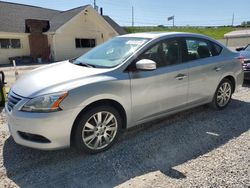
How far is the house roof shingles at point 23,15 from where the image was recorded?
22.1 meters

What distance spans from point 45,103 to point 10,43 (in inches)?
825

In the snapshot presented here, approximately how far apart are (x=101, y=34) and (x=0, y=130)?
73.5 feet

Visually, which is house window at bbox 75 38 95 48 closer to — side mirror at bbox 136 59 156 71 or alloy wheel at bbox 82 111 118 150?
side mirror at bbox 136 59 156 71

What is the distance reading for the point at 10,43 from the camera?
70.5 ft

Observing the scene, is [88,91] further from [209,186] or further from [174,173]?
[209,186]

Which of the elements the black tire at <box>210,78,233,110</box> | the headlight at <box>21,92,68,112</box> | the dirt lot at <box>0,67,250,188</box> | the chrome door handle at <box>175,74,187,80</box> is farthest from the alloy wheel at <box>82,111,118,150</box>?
the black tire at <box>210,78,233,110</box>

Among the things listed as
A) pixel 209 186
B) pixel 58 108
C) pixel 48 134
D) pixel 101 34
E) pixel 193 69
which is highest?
pixel 101 34

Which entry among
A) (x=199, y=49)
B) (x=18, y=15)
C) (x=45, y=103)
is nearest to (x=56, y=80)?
(x=45, y=103)

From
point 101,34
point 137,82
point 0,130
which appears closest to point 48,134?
point 137,82

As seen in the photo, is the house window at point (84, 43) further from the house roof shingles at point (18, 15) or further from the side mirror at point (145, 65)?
the side mirror at point (145, 65)

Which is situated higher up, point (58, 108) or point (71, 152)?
point (58, 108)

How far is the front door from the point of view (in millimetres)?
3822

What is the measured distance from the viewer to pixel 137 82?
12.4 ft

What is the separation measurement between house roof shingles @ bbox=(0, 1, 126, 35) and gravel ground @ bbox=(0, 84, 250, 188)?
2005 cm
